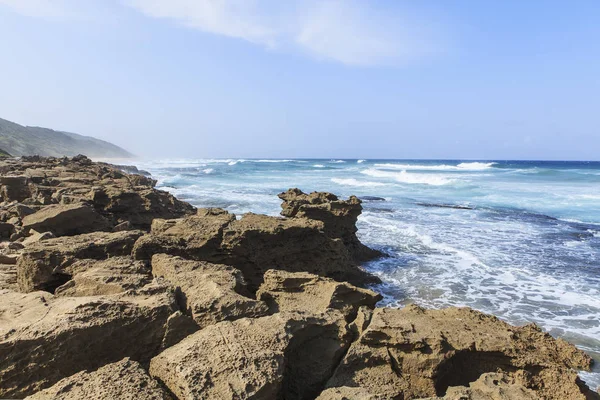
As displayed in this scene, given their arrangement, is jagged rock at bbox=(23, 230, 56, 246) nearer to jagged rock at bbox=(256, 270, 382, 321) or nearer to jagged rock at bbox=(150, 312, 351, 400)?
jagged rock at bbox=(256, 270, 382, 321)

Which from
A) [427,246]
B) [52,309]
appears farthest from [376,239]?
[52,309]

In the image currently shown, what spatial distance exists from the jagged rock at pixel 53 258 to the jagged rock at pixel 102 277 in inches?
3.8

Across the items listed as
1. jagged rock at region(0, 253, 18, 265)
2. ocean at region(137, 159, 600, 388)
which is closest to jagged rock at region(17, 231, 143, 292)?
jagged rock at region(0, 253, 18, 265)

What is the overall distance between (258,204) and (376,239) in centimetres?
795

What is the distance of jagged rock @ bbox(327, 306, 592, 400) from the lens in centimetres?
330

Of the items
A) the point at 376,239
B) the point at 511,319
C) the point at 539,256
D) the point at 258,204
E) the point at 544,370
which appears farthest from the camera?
the point at 258,204

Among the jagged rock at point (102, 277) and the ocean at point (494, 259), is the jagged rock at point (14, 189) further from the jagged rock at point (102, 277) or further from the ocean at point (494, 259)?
the ocean at point (494, 259)

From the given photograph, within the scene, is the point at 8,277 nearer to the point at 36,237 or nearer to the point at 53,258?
the point at 53,258

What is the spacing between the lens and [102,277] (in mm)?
3824

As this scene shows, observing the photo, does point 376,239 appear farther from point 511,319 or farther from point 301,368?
point 301,368

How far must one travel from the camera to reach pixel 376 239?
12.3 meters

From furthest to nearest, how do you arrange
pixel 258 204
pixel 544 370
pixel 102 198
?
1. pixel 258 204
2. pixel 102 198
3. pixel 544 370

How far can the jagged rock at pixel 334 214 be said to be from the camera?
30.4 ft

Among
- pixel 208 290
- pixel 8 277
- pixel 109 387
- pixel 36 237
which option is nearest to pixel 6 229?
pixel 36 237
